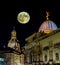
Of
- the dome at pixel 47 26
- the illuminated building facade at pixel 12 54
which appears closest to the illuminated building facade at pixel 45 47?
the dome at pixel 47 26

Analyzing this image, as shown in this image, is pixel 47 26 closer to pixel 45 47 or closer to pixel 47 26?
pixel 47 26

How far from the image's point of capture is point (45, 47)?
1174 inches

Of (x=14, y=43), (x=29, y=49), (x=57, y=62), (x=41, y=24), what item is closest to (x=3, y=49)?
(x=29, y=49)

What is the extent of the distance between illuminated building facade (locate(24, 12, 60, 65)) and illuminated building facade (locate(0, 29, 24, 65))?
2655 mm

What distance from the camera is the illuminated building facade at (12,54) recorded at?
35091 mm

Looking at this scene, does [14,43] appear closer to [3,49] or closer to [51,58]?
[3,49]

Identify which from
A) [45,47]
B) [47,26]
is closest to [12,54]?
[47,26]

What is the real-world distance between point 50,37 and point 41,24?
26.0ft

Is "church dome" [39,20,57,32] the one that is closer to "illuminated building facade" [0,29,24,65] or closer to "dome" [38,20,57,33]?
"dome" [38,20,57,33]

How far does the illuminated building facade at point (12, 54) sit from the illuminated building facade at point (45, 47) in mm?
2655

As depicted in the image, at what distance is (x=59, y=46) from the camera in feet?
85.8

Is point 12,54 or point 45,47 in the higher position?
point 12,54

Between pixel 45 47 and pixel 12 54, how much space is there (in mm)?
12492

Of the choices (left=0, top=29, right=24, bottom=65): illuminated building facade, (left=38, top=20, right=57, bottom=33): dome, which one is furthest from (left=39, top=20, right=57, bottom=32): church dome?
(left=0, top=29, right=24, bottom=65): illuminated building facade
